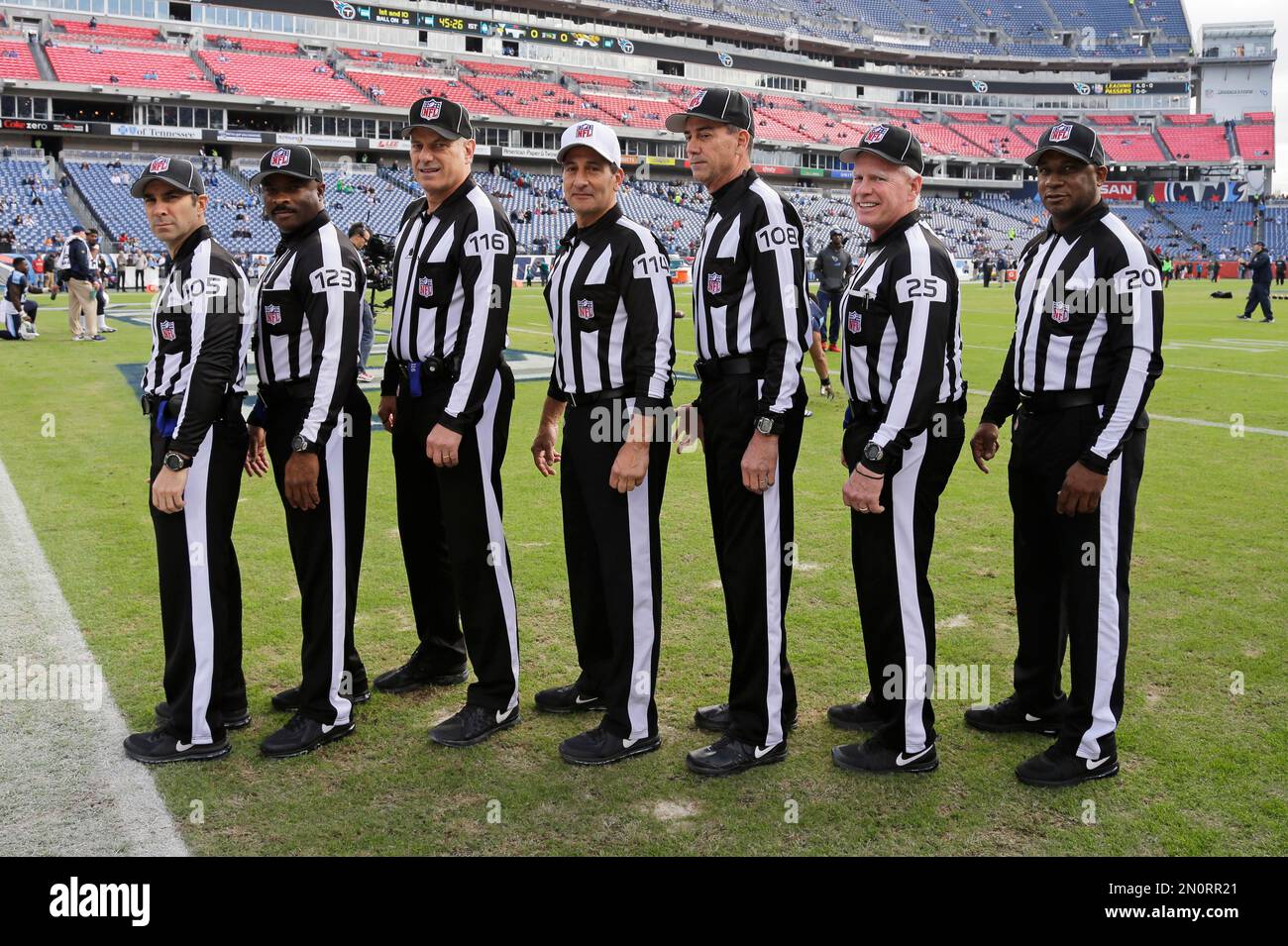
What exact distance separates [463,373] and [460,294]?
343 mm

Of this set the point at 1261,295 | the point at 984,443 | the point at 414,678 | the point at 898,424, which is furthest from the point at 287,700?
the point at 1261,295

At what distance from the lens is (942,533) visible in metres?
6.71

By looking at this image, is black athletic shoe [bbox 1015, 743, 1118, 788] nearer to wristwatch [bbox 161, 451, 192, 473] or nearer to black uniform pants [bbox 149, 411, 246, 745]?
black uniform pants [bbox 149, 411, 246, 745]

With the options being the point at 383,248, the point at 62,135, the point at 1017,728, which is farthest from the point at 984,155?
the point at 1017,728

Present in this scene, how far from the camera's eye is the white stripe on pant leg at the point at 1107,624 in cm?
362

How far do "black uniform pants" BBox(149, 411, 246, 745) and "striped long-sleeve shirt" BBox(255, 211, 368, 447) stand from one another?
25 centimetres

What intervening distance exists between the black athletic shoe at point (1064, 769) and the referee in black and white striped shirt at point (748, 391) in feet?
2.82

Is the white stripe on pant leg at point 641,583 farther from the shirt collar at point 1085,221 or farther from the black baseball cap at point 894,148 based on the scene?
the shirt collar at point 1085,221

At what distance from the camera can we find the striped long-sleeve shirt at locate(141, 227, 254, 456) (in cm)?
375

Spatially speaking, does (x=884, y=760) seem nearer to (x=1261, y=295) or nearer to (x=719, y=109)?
(x=719, y=109)

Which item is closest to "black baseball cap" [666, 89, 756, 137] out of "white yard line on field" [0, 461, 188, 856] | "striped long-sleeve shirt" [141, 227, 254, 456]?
"striped long-sleeve shirt" [141, 227, 254, 456]

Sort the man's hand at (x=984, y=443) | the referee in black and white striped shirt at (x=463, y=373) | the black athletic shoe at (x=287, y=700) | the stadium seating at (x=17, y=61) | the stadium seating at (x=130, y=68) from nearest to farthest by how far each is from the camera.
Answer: the referee in black and white striped shirt at (x=463, y=373), the black athletic shoe at (x=287, y=700), the man's hand at (x=984, y=443), the stadium seating at (x=17, y=61), the stadium seating at (x=130, y=68)

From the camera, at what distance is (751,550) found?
3820 mm

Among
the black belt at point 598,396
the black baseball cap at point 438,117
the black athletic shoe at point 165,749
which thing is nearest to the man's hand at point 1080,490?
the black belt at point 598,396
